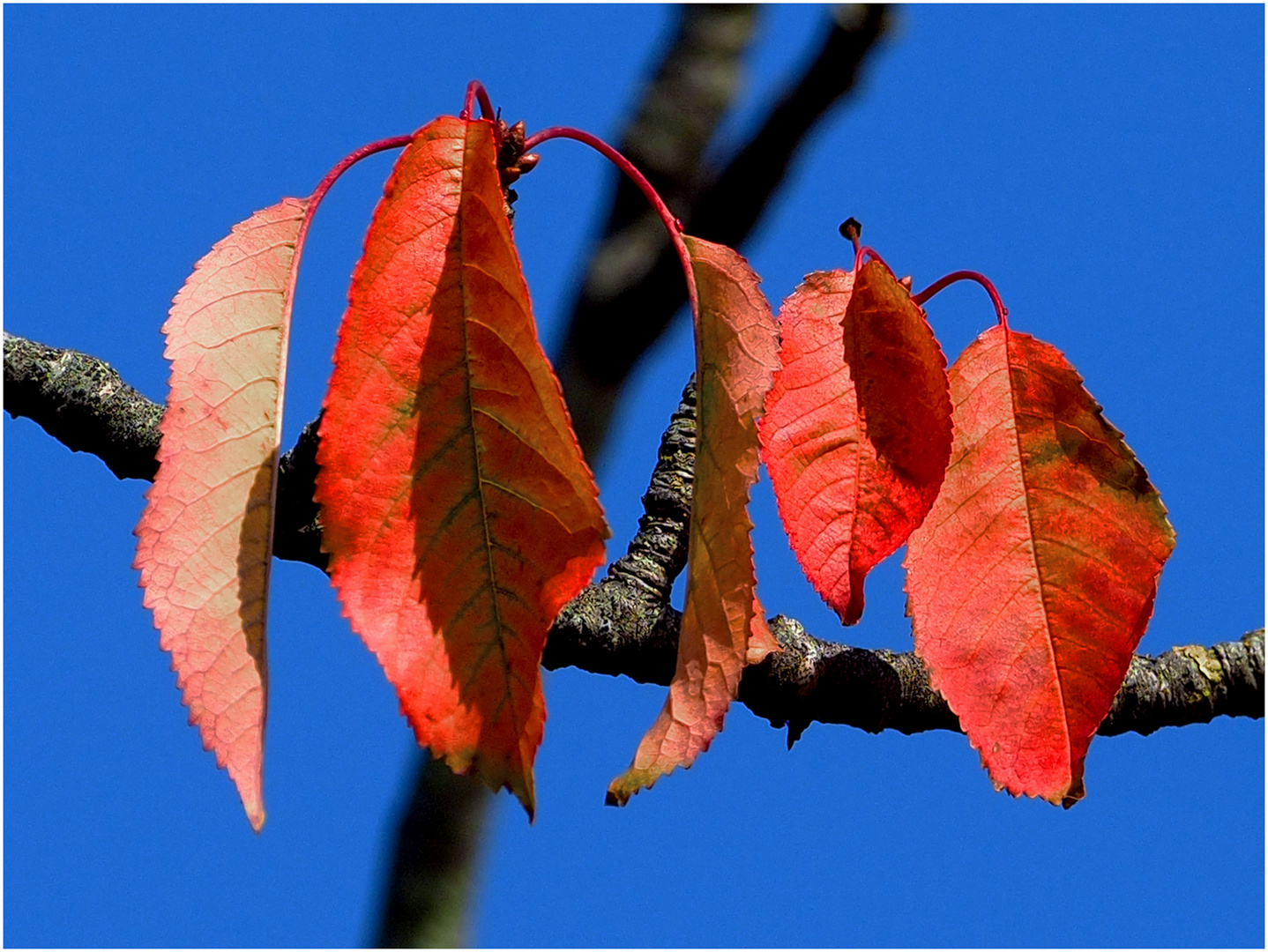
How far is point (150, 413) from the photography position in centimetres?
117

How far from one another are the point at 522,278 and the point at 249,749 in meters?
0.34

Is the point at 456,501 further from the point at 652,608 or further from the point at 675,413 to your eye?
the point at 675,413

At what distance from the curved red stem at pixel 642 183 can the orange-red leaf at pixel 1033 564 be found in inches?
11.0

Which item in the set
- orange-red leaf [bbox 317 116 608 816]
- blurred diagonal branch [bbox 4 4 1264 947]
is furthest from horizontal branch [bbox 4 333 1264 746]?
orange-red leaf [bbox 317 116 608 816]

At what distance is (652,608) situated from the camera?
1231 mm

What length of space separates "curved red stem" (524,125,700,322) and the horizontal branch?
284mm

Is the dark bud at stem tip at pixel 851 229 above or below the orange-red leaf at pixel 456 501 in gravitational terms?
above

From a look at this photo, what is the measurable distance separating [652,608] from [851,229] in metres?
0.37

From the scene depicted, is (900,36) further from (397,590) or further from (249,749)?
(249,749)

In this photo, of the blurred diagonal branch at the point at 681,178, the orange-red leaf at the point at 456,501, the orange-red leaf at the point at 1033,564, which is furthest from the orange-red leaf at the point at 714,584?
the blurred diagonal branch at the point at 681,178

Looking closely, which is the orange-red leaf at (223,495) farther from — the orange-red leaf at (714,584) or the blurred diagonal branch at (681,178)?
the blurred diagonal branch at (681,178)


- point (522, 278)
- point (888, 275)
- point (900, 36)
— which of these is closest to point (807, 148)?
point (900, 36)

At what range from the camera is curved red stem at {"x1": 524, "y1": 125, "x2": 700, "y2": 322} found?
1005 millimetres

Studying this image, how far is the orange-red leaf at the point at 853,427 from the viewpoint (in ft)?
3.37
